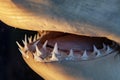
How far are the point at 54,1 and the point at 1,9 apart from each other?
0.18m

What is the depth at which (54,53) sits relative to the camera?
1446mm

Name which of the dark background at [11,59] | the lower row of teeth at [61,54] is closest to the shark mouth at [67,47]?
the lower row of teeth at [61,54]

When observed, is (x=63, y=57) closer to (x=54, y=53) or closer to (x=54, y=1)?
(x=54, y=53)

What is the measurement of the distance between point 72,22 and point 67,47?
160 mm

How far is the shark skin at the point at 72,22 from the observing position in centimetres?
135

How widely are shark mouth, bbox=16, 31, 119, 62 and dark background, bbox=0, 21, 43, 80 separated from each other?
3.01 feet

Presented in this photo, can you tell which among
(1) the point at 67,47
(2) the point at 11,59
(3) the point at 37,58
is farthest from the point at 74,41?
(2) the point at 11,59

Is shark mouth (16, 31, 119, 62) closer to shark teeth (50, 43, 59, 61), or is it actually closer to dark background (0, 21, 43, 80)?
shark teeth (50, 43, 59, 61)

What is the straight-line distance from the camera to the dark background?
2465mm

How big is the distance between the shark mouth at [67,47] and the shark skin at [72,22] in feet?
0.06

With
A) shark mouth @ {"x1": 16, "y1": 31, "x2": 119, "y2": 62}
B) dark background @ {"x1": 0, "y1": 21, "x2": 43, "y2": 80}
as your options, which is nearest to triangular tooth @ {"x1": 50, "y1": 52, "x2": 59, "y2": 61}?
shark mouth @ {"x1": 16, "y1": 31, "x2": 119, "y2": 62}

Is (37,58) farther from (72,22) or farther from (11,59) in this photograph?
(11,59)

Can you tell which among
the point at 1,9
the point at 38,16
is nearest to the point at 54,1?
the point at 38,16

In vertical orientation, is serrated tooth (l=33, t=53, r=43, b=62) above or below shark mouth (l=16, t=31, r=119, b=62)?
below
